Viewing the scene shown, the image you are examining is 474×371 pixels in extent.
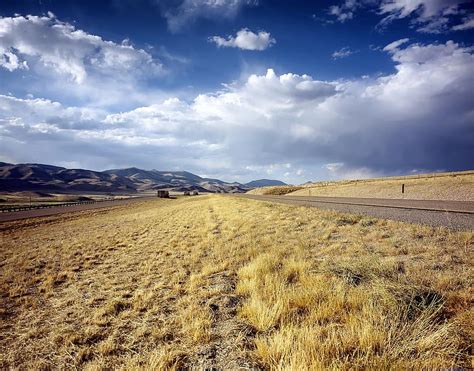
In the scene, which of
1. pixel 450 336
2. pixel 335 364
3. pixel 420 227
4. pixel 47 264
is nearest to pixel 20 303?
pixel 47 264

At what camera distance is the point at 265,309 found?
14.5 ft

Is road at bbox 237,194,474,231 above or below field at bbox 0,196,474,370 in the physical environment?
above

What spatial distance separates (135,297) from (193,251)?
4708 millimetres

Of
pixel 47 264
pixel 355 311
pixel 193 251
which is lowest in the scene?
pixel 47 264

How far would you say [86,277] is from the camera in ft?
29.5

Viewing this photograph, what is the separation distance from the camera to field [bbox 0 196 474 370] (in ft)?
10.9

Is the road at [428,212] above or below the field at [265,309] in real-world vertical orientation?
above

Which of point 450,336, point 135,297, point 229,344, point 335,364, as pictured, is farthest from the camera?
point 135,297

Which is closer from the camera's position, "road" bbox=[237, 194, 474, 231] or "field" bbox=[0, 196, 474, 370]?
"field" bbox=[0, 196, 474, 370]

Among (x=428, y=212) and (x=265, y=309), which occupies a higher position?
(x=428, y=212)

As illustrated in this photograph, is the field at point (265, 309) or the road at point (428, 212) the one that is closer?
the field at point (265, 309)

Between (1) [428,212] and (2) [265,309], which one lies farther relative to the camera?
(1) [428,212]

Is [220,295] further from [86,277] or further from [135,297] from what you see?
[86,277]

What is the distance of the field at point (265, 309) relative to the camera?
3314 mm
